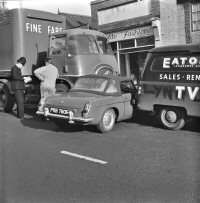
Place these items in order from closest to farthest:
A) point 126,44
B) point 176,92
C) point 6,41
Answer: point 176,92
point 6,41
point 126,44

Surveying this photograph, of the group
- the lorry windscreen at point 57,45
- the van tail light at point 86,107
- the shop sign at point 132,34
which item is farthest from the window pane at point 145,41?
the van tail light at point 86,107

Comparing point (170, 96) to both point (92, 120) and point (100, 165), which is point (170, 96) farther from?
point (100, 165)

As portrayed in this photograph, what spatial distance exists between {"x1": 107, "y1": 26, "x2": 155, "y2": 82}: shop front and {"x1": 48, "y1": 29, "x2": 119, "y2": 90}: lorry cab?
6198 millimetres

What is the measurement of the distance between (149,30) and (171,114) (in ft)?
30.0

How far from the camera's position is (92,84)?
27.6 feet

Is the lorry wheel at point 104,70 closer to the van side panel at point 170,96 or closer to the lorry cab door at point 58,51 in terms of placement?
the lorry cab door at point 58,51

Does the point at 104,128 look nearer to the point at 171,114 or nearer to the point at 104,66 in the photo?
the point at 171,114

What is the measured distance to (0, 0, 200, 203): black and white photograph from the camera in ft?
14.6

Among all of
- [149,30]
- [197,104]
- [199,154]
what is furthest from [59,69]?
[149,30]

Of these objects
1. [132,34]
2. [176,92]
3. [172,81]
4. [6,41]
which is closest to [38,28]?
[6,41]

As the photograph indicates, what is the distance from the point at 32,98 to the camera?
418 inches

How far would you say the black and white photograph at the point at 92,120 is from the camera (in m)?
4.46

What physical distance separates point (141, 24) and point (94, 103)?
996 cm

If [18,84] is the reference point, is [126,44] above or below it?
above
